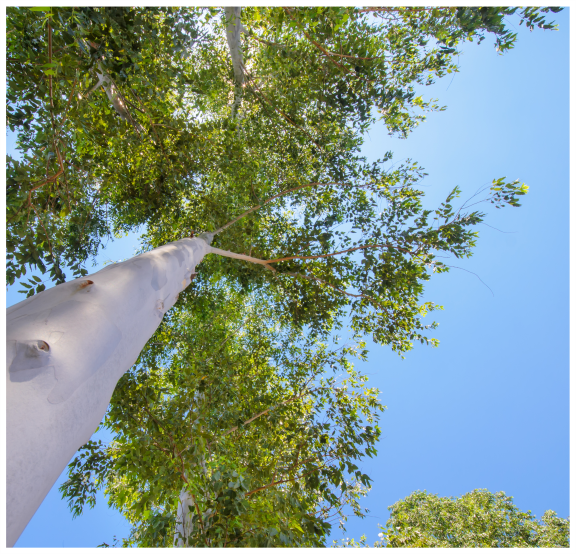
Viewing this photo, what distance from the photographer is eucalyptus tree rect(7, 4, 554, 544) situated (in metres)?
1.01

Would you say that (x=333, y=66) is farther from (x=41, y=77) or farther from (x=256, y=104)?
(x=41, y=77)

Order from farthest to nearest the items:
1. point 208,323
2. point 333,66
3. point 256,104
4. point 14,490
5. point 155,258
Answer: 1. point 208,323
2. point 256,104
3. point 333,66
4. point 155,258
5. point 14,490

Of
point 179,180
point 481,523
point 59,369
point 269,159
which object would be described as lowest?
point 59,369

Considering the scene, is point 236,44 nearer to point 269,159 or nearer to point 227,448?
point 269,159

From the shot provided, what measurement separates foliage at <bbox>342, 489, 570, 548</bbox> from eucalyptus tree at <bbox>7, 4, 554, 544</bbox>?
6.32 metres

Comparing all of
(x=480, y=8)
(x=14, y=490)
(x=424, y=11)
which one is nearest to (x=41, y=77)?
(x=14, y=490)

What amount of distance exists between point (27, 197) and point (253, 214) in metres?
3.47

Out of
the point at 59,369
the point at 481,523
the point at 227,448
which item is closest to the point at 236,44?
the point at 59,369

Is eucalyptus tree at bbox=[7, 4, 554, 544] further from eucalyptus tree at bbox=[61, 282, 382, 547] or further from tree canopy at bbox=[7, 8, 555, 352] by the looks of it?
eucalyptus tree at bbox=[61, 282, 382, 547]

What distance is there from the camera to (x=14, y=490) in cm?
70

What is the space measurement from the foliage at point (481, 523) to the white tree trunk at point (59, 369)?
7.96m

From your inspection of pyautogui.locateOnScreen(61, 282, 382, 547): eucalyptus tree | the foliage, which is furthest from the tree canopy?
the foliage

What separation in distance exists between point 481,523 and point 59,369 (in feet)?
34.8

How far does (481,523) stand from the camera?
720 cm
